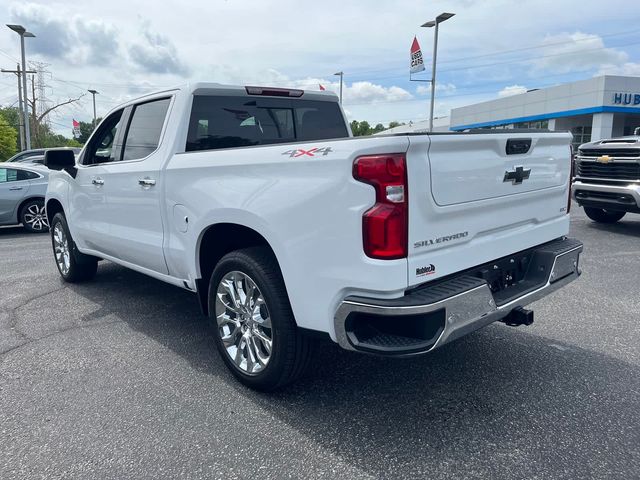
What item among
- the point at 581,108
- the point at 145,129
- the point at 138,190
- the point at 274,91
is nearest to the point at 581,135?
the point at 581,108

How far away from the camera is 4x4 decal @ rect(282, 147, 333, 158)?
2.75 metres

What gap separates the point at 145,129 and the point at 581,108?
1295 inches

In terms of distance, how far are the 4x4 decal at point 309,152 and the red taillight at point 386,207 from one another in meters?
0.21

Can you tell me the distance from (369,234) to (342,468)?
1.16m

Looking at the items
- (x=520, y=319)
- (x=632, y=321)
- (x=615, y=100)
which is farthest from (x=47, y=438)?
(x=615, y=100)

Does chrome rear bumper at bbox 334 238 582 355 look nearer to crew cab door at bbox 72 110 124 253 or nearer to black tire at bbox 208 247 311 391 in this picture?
black tire at bbox 208 247 311 391

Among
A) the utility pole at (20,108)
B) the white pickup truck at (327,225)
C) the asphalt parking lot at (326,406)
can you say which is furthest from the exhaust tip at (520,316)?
the utility pole at (20,108)

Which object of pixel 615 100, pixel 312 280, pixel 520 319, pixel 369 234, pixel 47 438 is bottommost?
pixel 47 438

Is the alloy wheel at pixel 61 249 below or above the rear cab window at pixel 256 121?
below

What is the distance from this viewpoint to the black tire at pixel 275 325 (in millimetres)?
3096

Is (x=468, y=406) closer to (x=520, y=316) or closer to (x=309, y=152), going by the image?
(x=520, y=316)

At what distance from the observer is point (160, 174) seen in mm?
4055

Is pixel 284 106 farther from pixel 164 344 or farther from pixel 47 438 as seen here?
pixel 47 438

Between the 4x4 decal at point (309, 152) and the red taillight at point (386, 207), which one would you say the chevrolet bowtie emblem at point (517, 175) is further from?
the 4x4 decal at point (309, 152)
